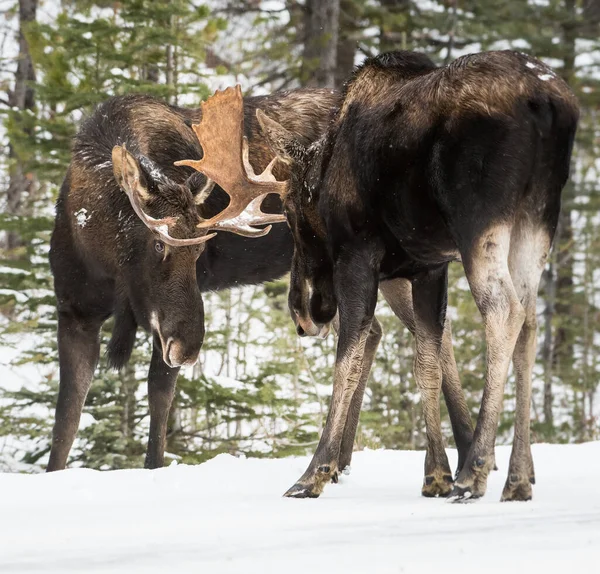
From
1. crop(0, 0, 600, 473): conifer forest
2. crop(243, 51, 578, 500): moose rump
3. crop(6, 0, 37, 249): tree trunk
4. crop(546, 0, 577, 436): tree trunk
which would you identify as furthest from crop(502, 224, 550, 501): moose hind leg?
crop(546, 0, 577, 436): tree trunk

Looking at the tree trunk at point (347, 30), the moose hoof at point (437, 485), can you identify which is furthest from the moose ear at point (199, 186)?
the tree trunk at point (347, 30)

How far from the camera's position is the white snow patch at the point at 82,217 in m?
7.28

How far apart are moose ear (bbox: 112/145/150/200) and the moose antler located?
527 mm

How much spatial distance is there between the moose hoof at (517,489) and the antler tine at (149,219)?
2661 millimetres

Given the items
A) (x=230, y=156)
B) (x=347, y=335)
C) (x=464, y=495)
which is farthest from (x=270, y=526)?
(x=230, y=156)

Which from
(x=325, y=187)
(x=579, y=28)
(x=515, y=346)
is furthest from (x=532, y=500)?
(x=579, y=28)

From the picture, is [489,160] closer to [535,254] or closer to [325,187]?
[535,254]

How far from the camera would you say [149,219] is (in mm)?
6449

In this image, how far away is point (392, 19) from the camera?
56.9ft

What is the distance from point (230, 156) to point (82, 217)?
157 cm

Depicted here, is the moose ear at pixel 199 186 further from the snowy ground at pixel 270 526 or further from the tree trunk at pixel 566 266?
the tree trunk at pixel 566 266

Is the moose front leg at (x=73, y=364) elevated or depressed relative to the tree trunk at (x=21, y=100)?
depressed

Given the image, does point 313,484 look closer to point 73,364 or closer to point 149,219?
point 149,219

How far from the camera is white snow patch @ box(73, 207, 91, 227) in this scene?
7.28m
